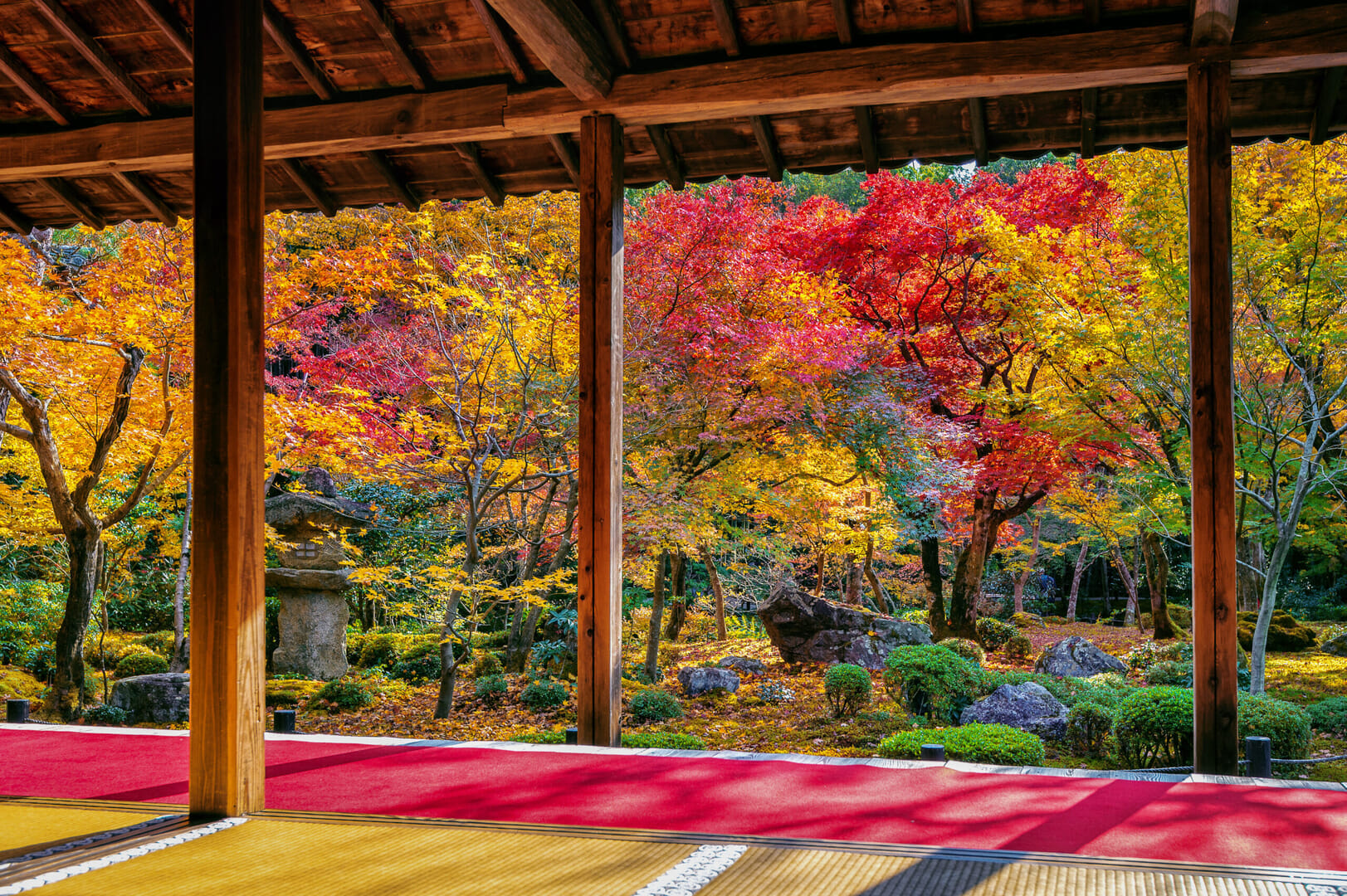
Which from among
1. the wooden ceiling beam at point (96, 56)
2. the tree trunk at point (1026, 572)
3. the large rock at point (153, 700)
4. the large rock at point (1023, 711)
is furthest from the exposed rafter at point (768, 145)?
the tree trunk at point (1026, 572)

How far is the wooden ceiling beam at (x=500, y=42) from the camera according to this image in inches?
128

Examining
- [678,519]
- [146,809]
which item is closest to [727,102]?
[146,809]

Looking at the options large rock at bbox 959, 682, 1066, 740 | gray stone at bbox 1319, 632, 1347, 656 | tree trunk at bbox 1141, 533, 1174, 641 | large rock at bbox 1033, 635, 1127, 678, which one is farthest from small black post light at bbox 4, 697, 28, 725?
gray stone at bbox 1319, 632, 1347, 656

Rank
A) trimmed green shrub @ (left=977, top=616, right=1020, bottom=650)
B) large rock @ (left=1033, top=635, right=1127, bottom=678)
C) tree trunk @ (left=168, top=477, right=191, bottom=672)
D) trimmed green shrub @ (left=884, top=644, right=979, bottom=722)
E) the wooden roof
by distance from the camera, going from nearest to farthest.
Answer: the wooden roof → trimmed green shrub @ (left=884, top=644, right=979, bottom=722) → tree trunk @ (left=168, top=477, right=191, bottom=672) → large rock @ (left=1033, top=635, right=1127, bottom=678) → trimmed green shrub @ (left=977, top=616, right=1020, bottom=650)

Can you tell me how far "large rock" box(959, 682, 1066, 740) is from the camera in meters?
6.55

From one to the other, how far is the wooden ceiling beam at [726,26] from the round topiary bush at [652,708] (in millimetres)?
5346

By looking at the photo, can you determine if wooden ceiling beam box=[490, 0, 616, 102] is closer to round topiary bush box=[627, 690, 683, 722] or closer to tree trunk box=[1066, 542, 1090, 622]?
round topiary bush box=[627, 690, 683, 722]

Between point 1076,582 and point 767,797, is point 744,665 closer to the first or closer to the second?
point 767,797

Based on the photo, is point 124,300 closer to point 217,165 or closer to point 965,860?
point 217,165

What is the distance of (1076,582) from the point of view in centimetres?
1404

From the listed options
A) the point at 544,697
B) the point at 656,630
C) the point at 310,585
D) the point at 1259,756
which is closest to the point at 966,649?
the point at 656,630

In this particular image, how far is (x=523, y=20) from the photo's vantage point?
9.36ft

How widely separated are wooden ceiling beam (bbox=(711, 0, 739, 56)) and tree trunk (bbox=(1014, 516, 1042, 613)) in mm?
11447

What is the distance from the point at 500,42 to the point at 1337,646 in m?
10.4
